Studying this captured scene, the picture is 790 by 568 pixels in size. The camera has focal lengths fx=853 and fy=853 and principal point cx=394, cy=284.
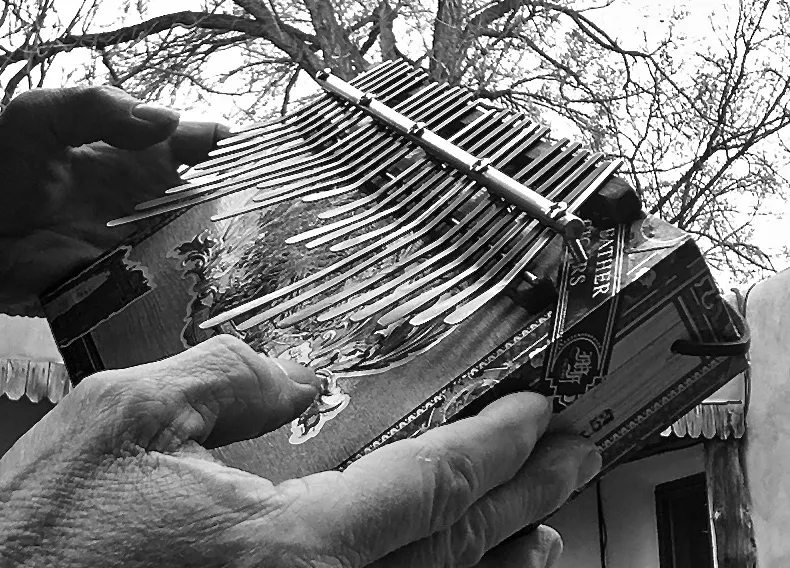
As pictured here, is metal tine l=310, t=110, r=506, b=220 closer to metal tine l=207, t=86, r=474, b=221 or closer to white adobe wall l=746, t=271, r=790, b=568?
metal tine l=207, t=86, r=474, b=221

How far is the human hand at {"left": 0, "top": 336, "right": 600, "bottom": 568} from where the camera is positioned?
1.73ft

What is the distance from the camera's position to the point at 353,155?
117 centimetres

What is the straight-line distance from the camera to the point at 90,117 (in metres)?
1.10

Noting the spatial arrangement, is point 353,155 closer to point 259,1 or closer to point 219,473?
point 219,473

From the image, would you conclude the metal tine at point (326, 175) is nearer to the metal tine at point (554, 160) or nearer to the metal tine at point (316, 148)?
the metal tine at point (316, 148)

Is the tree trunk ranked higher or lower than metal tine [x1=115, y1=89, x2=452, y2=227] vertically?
lower

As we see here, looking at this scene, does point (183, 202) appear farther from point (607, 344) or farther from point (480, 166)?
point (607, 344)

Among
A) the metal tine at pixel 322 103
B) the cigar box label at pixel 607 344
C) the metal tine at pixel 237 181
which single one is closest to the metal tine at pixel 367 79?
the metal tine at pixel 322 103

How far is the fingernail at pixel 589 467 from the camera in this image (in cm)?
83

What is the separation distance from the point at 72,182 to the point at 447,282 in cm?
68

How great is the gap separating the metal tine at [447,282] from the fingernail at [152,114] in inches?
18.1

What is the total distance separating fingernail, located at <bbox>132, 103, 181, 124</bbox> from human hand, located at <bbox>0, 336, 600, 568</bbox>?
558 millimetres

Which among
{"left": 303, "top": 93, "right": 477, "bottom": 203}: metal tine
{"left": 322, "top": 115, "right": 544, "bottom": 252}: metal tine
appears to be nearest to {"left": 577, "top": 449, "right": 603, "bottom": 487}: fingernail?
{"left": 322, "top": 115, "right": 544, "bottom": 252}: metal tine

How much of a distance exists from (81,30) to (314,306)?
15.2ft
